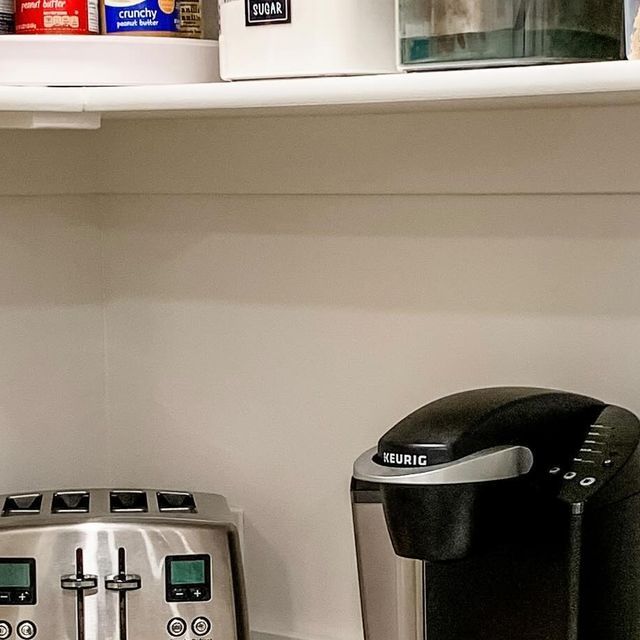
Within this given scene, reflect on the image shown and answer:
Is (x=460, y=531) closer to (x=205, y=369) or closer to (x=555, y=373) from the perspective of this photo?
(x=555, y=373)

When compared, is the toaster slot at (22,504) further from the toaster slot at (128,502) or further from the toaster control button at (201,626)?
the toaster control button at (201,626)

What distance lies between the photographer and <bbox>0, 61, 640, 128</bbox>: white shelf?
771mm

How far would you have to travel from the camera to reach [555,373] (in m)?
1.11

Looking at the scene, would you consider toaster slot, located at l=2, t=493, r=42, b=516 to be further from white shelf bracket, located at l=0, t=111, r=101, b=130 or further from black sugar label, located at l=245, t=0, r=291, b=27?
black sugar label, located at l=245, t=0, r=291, b=27

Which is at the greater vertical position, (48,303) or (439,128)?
(439,128)

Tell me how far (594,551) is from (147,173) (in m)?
0.65

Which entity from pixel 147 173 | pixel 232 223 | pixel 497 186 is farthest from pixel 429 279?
pixel 147 173

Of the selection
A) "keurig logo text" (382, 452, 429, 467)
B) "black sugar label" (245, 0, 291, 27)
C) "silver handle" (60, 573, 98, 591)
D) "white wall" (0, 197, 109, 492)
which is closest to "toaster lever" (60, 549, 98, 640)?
"silver handle" (60, 573, 98, 591)

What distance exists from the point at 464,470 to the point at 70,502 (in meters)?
0.47

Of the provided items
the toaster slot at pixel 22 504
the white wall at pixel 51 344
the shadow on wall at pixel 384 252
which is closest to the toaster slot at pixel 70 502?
the toaster slot at pixel 22 504

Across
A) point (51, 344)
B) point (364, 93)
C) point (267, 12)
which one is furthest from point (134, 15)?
point (51, 344)

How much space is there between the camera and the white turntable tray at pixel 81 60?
101 centimetres

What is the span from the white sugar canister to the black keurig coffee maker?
248mm

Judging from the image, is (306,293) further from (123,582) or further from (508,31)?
(508,31)
